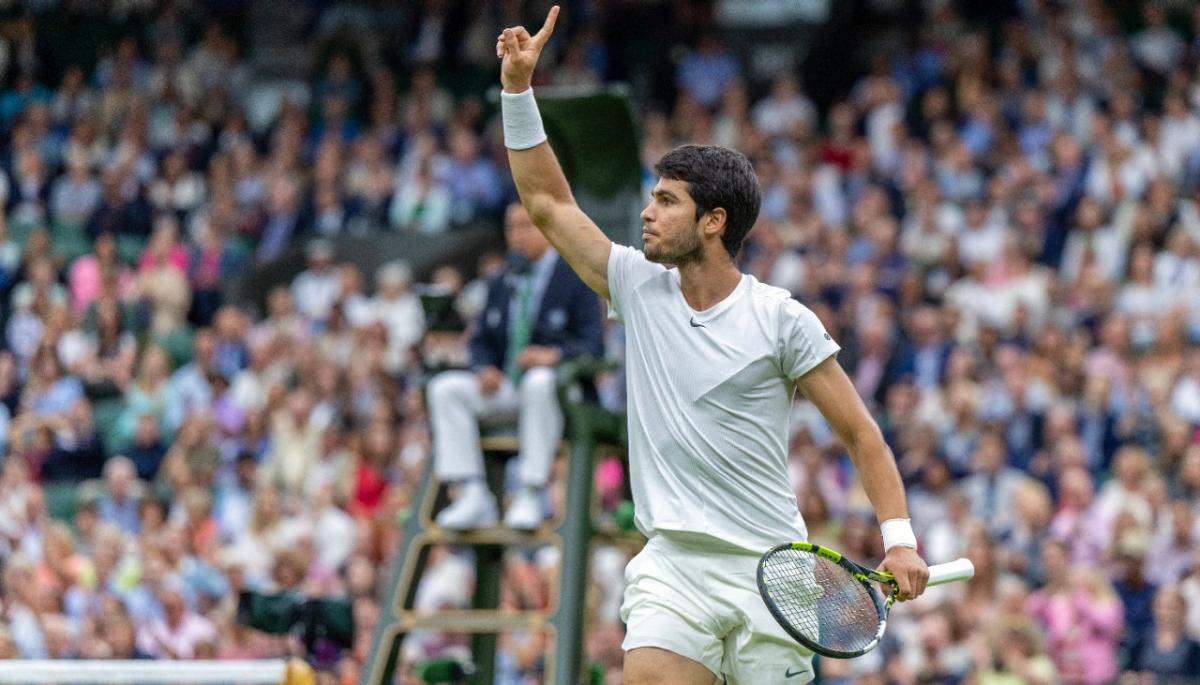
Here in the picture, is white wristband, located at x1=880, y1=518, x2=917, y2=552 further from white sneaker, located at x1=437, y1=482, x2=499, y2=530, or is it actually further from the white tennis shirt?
white sneaker, located at x1=437, y1=482, x2=499, y2=530

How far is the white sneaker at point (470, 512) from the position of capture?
8375 millimetres

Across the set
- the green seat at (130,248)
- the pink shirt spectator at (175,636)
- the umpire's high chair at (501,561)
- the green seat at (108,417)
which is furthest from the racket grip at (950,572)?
the green seat at (130,248)

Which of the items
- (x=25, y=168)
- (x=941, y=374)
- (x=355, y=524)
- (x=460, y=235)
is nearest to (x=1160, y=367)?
Answer: (x=941, y=374)

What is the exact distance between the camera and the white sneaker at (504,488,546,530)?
8352 mm

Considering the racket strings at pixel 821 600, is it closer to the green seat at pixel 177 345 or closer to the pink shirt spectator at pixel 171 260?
the green seat at pixel 177 345

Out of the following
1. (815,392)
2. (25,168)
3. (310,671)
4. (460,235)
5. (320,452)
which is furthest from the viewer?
(25,168)

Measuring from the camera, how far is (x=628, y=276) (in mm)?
5703

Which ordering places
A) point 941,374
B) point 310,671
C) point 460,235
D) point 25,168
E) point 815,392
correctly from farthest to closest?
point 25,168 → point 460,235 → point 941,374 → point 310,671 → point 815,392

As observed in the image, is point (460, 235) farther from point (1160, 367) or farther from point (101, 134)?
point (1160, 367)

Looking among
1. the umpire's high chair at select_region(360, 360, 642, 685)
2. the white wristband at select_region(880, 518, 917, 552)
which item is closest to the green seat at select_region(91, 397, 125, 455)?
the umpire's high chair at select_region(360, 360, 642, 685)

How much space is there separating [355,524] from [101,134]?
745 cm

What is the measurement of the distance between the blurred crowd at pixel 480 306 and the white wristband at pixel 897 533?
360 cm

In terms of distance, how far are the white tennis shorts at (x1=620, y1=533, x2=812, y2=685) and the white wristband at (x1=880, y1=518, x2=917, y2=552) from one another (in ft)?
1.22

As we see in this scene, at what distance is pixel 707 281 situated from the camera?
5.59 metres
